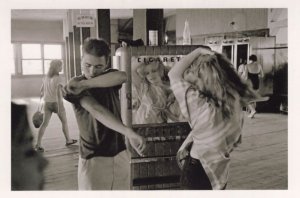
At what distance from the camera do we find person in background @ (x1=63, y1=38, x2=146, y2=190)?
6.59 feet

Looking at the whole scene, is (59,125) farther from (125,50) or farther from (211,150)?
(211,150)

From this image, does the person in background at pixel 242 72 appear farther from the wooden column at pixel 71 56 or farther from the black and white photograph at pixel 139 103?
the wooden column at pixel 71 56

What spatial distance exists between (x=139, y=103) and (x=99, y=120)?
0.89 feet

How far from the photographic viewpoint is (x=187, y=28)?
215 cm

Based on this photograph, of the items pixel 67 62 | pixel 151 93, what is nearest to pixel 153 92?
pixel 151 93

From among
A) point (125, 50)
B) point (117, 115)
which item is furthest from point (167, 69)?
point (117, 115)

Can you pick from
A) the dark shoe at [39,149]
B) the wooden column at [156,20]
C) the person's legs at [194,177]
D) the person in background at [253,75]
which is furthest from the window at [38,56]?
the person in background at [253,75]

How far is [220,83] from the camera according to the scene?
2.05m

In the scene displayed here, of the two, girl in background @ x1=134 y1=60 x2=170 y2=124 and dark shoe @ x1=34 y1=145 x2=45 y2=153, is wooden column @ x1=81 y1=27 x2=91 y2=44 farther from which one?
dark shoe @ x1=34 y1=145 x2=45 y2=153

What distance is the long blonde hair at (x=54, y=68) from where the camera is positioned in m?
2.06

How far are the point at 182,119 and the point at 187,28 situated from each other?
60 cm

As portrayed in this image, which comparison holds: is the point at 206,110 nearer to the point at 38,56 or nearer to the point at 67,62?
the point at 67,62

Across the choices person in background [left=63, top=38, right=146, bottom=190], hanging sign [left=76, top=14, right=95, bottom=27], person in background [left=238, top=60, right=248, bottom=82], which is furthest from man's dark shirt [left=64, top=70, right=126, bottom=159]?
person in background [left=238, top=60, right=248, bottom=82]

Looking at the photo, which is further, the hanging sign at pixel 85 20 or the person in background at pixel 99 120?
the hanging sign at pixel 85 20
